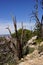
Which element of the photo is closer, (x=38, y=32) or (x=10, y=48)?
(x=10, y=48)

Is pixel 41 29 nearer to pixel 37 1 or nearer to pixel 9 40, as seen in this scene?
pixel 37 1

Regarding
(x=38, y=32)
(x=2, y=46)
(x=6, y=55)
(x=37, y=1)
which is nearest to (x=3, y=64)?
(x=6, y=55)

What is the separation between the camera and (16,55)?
14.3m

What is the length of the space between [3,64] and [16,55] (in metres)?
1.72

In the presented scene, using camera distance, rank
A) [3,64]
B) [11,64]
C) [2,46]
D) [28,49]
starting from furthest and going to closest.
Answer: [2,46] < [28,49] < [3,64] < [11,64]

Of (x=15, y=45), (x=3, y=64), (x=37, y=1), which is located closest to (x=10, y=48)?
(x=15, y=45)

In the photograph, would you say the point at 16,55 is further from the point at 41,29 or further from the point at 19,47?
the point at 41,29

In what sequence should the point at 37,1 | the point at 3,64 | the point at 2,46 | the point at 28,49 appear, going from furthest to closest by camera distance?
the point at 37,1 → the point at 2,46 → the point at 28,49 → the point at 3,64

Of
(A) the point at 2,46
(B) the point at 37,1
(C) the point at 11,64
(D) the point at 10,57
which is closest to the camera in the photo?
(C) the point at 11,64

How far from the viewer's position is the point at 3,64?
12766 mm

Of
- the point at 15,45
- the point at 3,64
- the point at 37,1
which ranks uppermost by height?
the point at 37,1

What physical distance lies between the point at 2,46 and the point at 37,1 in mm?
15379

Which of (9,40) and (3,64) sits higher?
(9,40)

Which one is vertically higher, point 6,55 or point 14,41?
point 14,41
